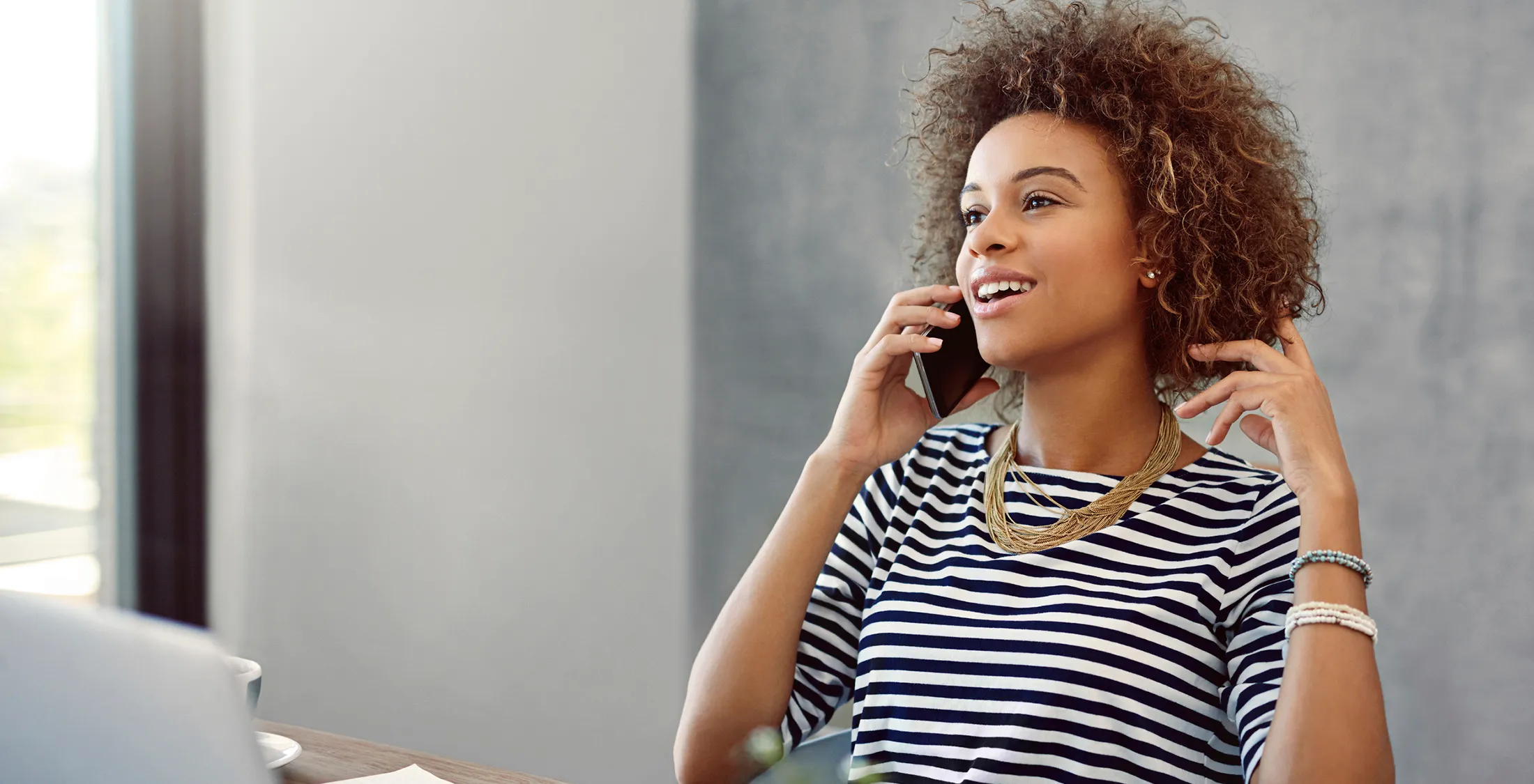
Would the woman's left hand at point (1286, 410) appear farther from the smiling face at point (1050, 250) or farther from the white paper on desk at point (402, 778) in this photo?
the white paper on desk at point (402, 778)

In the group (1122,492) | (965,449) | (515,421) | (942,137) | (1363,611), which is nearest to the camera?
(1363,611)

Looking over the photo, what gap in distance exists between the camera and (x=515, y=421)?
2.40 meters

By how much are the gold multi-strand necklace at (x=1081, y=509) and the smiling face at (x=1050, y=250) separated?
140mm

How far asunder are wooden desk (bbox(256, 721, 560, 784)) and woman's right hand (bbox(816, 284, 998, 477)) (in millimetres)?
564

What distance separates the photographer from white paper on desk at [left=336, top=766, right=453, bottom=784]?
105 cm

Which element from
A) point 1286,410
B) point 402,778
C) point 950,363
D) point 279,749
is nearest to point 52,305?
point 279,749

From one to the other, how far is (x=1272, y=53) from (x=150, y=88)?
200 cm

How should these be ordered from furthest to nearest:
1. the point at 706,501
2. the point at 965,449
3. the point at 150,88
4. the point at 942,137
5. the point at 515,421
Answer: the point at 706,501 < the point at 515,421 < the point at 150,88 < the point at 942,137 < the point at 965,449

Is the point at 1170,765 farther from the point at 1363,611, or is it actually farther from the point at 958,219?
the point at 958,219

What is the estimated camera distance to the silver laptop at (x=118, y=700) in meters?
0.58

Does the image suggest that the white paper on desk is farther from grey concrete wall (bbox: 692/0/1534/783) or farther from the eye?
grey concrete wall (bbox: 692/0/1534/783)

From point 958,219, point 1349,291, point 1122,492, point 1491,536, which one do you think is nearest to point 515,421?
point 958,219

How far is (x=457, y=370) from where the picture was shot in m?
2.26

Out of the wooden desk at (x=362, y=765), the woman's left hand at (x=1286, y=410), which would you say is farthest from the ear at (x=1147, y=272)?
the wooden desk at (x=362, y=765)
